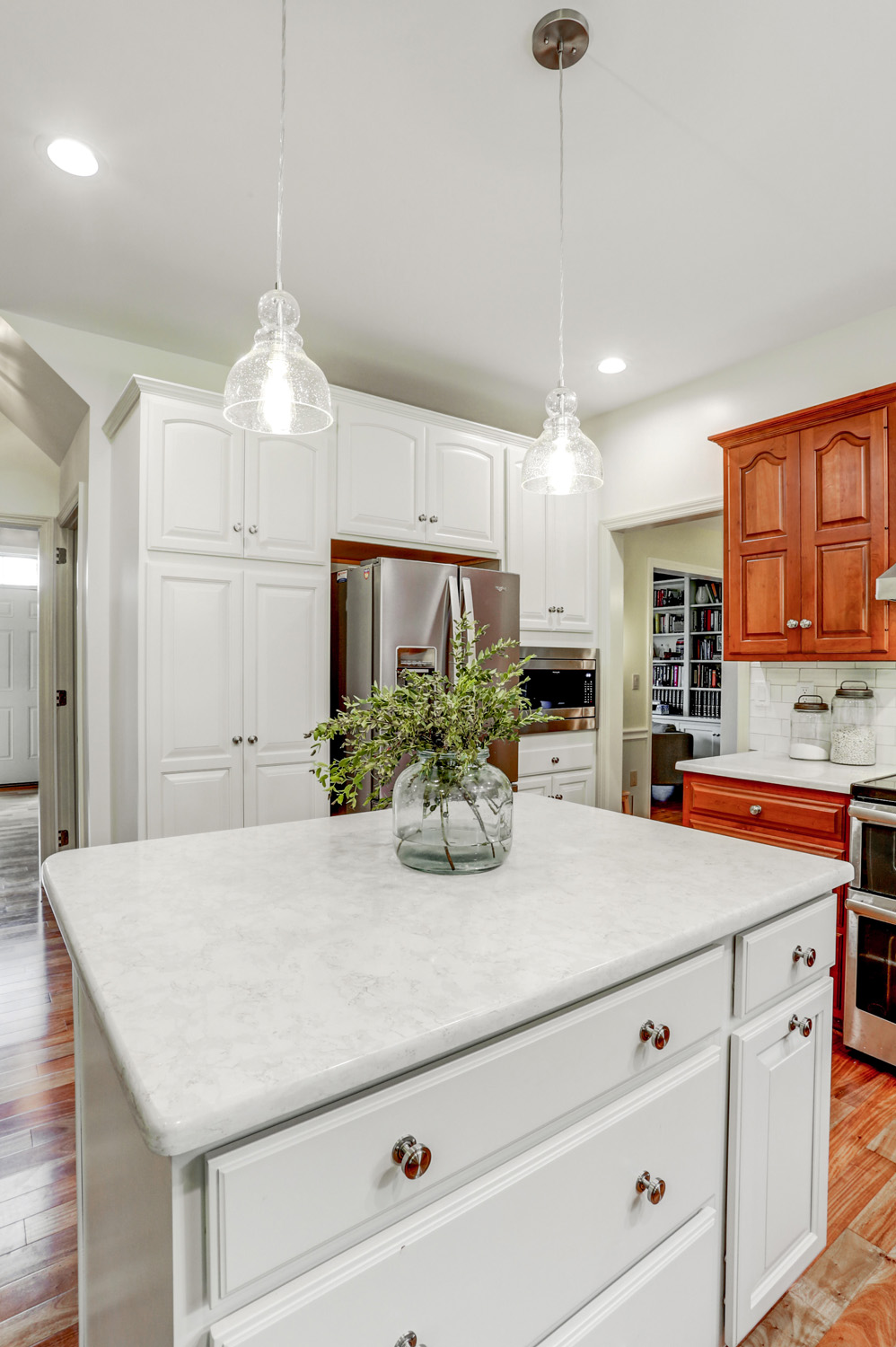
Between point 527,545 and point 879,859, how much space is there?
2158 mm

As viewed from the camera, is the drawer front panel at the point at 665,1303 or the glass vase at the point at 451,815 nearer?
the drawer front panel at the point at 665,1303

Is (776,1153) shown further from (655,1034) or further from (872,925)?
(872,925)

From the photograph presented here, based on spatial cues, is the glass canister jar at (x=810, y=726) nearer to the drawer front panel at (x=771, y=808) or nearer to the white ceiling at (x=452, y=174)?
the drawer front panel at (x=771, y=808)

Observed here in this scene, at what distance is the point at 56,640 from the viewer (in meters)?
4.14

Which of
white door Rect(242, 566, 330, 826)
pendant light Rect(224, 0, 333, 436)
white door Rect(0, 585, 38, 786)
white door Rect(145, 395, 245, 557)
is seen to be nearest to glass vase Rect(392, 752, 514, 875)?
pendant light Rect(224, 0, 333, 436)

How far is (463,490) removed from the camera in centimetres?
345

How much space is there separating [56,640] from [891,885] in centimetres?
428

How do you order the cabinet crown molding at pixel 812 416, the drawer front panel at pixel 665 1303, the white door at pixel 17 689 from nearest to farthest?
the drawer front panel at pixel 665 1303, the cabinet crown molding at pixel 812 416, the white door at pixel 17 689

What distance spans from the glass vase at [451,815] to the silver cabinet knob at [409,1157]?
55 cm

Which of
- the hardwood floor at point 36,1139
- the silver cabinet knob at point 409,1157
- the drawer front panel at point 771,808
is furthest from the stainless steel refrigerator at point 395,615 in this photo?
the silver cabinet knob at point 409,1157

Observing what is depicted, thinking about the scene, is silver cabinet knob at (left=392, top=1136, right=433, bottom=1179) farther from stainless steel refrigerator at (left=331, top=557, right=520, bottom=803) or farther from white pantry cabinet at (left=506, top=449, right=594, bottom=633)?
white pantry cabinet at (left=506, top=449, right=594, bottom=633)

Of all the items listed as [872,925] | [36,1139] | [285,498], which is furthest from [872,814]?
[36,1139]

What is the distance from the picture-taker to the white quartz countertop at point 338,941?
2.26ft

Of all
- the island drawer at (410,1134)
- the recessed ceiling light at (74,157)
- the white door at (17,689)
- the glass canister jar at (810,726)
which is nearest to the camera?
the island drawer at (410,1134)
